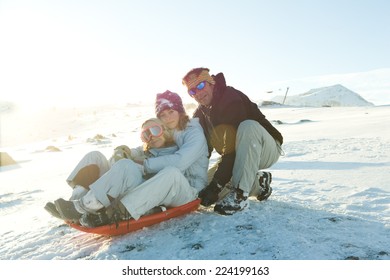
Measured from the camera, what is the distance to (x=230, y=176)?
3482mm

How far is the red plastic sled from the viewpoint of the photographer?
298 cm

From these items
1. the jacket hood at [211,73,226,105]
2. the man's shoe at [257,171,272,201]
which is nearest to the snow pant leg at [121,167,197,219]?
the man's shoe at [257,171,272,201]

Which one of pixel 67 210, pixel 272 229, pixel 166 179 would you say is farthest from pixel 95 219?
pixel 272 229

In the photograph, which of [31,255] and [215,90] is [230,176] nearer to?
[215,90]

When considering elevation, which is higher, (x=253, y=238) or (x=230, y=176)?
(x=230, y=176)

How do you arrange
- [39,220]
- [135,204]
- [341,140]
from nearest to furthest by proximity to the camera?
[135,204]
[39,220]
[341,140]

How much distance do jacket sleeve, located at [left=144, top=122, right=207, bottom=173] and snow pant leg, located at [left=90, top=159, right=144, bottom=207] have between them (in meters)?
0.16

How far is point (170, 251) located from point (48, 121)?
106ft

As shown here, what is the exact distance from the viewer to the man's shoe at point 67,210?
9.55ft

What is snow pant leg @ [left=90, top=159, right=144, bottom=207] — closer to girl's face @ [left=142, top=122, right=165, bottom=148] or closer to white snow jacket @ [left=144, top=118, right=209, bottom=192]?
white snow jacket @ [left=144, top=118, right=209, bottom=192]

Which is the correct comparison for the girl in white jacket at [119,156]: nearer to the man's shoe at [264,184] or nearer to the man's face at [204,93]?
the man's face at [204,93]

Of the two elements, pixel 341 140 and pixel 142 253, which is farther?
pixel 341 140

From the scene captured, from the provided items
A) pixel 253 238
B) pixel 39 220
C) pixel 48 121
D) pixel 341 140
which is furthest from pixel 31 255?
pixel 48 121
